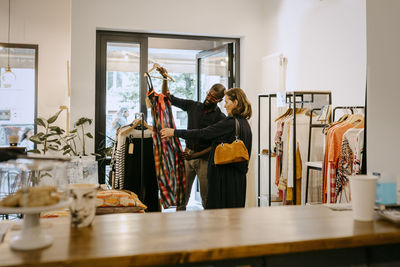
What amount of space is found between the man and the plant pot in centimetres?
94

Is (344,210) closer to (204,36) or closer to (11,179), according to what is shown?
(11,179)

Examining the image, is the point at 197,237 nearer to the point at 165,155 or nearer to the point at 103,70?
the point at 165,155

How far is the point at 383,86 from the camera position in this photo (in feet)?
6.37

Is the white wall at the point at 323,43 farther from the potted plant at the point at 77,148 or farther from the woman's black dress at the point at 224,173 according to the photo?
the potted plant at the point at 77,148

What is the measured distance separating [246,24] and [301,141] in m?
2.18

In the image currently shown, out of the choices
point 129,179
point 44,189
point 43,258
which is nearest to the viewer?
point 43,258

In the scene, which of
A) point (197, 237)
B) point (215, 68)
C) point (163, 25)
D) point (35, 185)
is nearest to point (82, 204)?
point (35, 185)

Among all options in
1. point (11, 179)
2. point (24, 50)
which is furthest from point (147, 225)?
point (24, 50)

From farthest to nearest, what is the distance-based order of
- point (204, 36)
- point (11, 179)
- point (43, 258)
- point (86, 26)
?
point (204, 36)
point (86, 26)
point (11, 179)
point (43, 258)

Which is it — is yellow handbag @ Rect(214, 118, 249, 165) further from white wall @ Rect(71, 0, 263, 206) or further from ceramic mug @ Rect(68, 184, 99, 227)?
ceramic mug @ Rect(68, 184, 99, 227)

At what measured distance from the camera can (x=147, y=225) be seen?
1475 mm

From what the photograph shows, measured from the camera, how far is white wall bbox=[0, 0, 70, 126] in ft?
18.0

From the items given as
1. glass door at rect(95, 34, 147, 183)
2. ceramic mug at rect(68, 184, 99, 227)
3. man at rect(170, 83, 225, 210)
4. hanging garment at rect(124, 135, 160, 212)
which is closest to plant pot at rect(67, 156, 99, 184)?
hanging garment at rect(124, 135, 160, 212)

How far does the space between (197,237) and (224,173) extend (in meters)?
2.22
